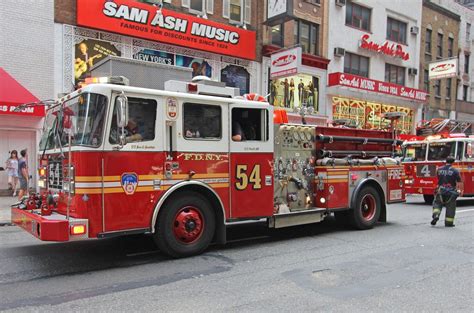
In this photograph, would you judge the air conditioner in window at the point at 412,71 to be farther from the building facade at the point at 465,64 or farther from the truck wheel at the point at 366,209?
the truck wheel at the point at 366,209

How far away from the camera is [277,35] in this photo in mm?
21422

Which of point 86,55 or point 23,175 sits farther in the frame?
point 86,55

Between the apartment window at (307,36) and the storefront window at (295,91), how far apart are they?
157cm

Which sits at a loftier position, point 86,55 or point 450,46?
point 450,46

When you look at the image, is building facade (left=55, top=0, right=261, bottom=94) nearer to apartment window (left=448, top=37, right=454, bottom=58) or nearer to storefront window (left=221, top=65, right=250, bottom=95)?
storefront window (left=221, top=65, right=250, bottom=95)

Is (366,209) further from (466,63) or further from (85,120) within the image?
(466,63)

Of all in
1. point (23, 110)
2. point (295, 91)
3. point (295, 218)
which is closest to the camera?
point (295, 218)

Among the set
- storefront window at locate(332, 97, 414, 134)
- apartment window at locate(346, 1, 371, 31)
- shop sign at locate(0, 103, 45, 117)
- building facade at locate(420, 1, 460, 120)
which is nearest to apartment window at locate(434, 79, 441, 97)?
building facade at locate(420, 1, 460, 120)

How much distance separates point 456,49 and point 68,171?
35477mm

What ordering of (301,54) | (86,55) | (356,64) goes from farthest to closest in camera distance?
(356,64), (301,54), (86,55)

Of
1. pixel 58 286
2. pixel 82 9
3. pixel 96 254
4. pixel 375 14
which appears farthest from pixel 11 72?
pixel 375 14

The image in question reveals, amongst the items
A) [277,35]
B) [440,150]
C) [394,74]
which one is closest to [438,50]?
[394,74]

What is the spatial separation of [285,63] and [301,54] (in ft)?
4.44

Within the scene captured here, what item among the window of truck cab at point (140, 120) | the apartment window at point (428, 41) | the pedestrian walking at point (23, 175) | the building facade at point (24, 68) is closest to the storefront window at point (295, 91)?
the building facade at point (24, 68)
